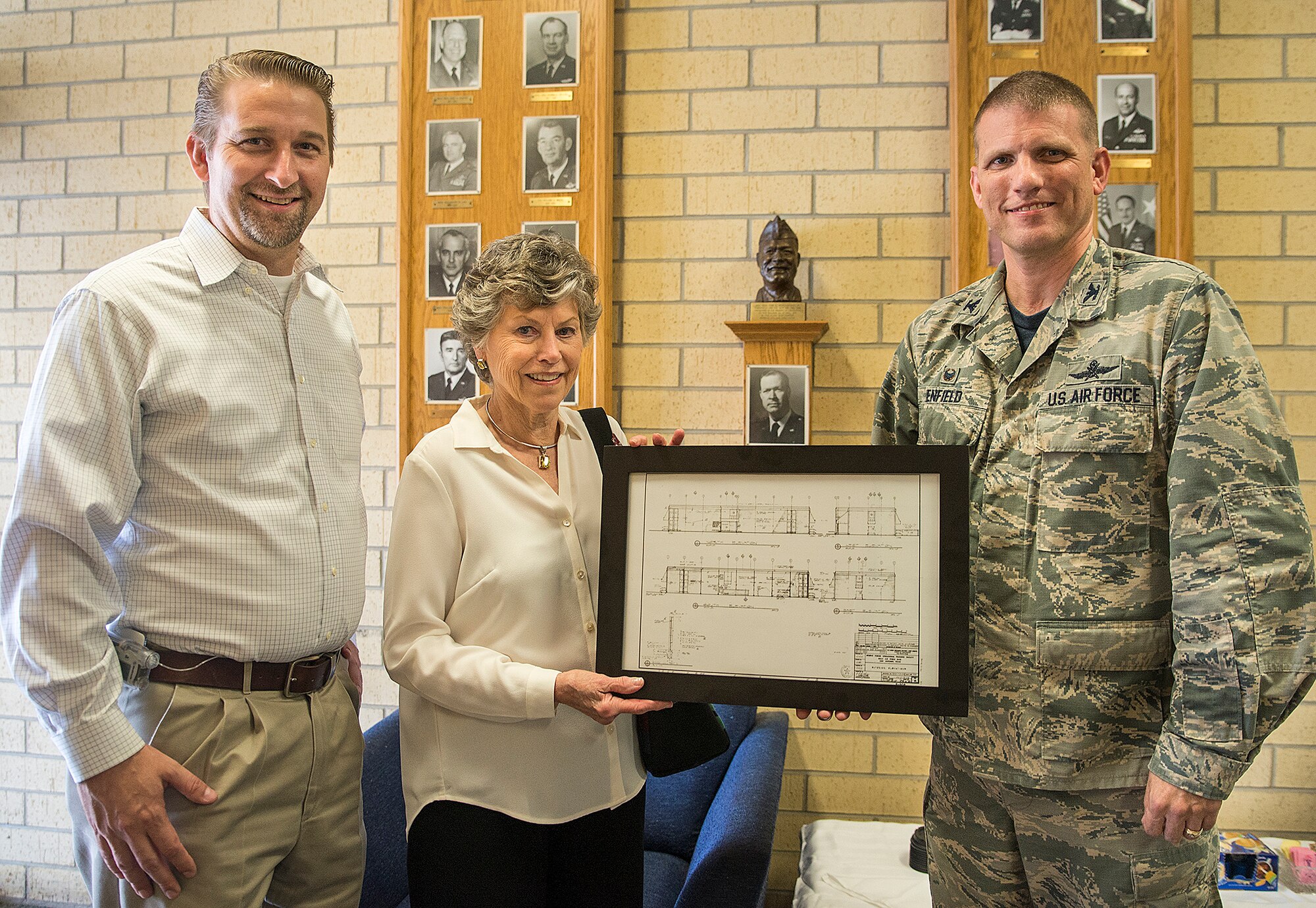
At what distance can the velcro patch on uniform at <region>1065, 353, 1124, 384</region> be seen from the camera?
1573 millimetres

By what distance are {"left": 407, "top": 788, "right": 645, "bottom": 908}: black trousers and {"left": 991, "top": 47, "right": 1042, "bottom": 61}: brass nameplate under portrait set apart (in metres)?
2.89

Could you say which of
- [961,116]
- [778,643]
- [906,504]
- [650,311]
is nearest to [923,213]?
[961,116]

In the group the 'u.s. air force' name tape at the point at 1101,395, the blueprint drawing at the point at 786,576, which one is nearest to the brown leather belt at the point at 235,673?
the blueprint drawing at the point at 786,576

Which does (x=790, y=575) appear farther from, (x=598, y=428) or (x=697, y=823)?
(x=697, y=823)

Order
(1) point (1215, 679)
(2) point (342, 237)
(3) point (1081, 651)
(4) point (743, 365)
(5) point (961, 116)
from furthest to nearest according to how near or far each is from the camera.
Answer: (2) point (342, 237) → (4) point (743, 365) → (5) point (961, 116) → (3) point (1081, 651) → (1) point (1215, 679)

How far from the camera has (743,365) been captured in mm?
3295

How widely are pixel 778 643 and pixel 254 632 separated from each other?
0.98m

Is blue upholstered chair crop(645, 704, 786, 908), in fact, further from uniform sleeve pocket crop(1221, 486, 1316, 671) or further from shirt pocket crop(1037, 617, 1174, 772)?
uniform sleeve pocket crop(1221, 486, 1316, 671)

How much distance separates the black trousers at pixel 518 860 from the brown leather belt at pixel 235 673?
0.35 meters

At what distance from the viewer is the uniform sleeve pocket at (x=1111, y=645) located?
155 centimetres

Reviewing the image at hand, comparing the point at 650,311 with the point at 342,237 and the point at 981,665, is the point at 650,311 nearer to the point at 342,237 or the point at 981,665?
the point at 342,237

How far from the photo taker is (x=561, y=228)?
3275 millimetres

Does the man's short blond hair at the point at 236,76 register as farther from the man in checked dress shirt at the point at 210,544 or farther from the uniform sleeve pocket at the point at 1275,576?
the uniform sleeve pocket at the point at 1275,576

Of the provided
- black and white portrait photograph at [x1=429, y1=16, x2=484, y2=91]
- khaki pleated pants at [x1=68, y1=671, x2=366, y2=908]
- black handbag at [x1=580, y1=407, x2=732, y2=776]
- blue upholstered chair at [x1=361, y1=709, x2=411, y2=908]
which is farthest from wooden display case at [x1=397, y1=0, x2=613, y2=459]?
khaki pleated pants at [x1=68, y1=671, x2=366, y2=908]
